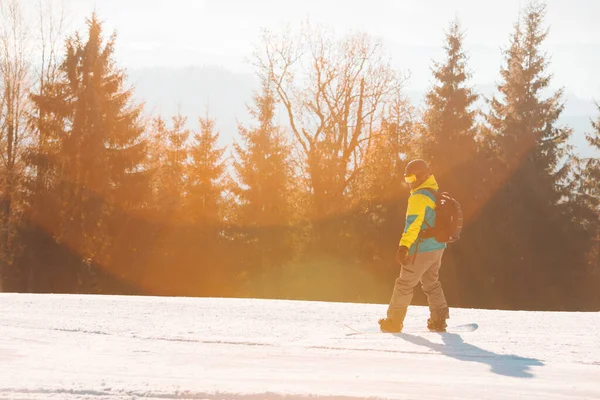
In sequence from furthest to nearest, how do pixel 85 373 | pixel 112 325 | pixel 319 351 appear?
pixel 112 325 → pixel 319 351 → pixel 85 373

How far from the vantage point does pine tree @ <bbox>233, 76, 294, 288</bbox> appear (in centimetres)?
3919

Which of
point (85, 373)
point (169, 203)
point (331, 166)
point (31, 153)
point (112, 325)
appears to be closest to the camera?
point (85, 373)

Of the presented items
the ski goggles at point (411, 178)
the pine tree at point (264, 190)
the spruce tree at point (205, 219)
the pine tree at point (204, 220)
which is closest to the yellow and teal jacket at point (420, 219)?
the ski goggles at point (411, 178)

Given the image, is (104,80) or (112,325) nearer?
(112,325)

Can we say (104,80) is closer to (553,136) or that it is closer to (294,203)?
(294,203)

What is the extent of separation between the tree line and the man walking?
82.8 feet

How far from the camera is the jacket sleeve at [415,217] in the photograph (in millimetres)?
7660

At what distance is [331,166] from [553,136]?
40.2ft

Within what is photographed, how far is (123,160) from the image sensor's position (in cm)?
3328

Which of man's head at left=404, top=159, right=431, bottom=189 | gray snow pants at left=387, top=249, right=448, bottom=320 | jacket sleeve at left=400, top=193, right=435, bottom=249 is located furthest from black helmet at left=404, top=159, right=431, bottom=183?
gray snow pants at left=387, top=249, right=448, bottom=320

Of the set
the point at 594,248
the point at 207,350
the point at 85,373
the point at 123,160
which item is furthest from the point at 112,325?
the point at 594,248

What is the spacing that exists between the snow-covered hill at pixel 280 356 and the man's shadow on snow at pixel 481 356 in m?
0.02

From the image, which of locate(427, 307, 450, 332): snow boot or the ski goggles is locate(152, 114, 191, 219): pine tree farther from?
the ski goggles

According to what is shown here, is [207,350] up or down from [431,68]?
down
